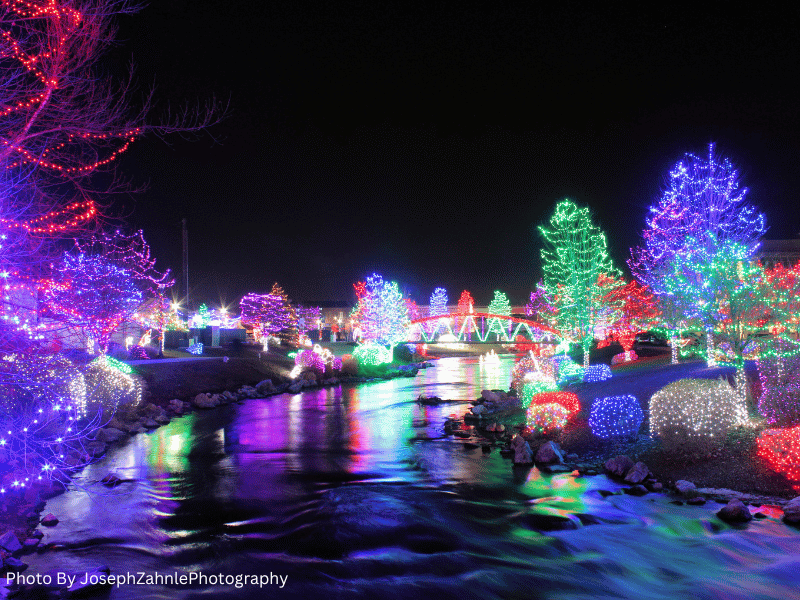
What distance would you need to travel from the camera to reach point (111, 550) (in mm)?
7773

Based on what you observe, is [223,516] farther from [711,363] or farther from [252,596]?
[711,363]

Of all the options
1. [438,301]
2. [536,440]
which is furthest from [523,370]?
[438,301]

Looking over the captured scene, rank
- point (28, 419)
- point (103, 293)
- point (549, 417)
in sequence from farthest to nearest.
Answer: point (103, 293)
point (549, 417)
point (28, 419)

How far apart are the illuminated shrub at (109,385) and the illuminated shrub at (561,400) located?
470 inches

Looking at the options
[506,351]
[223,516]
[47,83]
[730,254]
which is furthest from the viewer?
[506,351]

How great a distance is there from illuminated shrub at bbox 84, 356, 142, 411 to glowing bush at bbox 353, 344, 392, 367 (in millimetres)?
21463

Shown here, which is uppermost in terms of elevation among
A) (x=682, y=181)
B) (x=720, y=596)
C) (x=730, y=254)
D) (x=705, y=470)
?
(x=682, y=181)

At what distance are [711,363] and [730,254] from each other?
3.90m

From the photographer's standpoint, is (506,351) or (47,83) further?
(506,351)

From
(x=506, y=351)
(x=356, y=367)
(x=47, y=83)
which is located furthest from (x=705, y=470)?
(x=506, y=351)

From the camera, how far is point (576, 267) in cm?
2770

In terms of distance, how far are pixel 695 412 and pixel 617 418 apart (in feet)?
7.49

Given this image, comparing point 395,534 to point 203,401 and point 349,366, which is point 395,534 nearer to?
point 203,401

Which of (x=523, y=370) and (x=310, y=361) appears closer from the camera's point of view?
(x=523, y=370)
